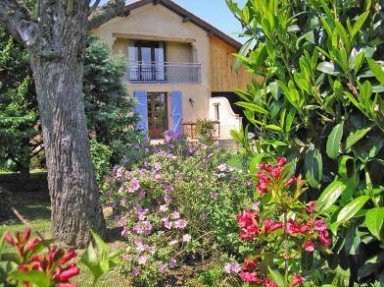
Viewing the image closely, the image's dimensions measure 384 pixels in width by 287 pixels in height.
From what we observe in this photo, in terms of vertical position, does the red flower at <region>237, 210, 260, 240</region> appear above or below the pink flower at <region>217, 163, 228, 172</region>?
above

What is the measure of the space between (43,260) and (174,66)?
27.6m

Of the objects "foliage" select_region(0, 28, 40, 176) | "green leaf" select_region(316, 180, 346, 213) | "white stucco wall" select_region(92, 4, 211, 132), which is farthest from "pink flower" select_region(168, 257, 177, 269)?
"white stucco wall" select_region(92, 4, 211, 132)

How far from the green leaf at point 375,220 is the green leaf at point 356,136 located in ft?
0.87

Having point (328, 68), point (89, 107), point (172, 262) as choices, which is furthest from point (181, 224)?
point (89, 107)

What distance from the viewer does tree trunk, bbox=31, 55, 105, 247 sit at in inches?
219

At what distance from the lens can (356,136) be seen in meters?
2.01

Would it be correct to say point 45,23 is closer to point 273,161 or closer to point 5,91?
point 273,161

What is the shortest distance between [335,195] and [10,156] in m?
9.35

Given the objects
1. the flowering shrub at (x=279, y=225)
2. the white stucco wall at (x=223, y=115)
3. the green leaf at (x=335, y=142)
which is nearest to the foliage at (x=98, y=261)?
the flowering shrub at (x=279, y=225)

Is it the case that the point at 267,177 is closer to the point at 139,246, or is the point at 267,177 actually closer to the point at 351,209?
the point at 351,209

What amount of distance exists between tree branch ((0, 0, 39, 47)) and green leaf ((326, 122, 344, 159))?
4.15 metres

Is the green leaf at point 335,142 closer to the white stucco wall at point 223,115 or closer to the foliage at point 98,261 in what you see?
the foliage at point 98,261

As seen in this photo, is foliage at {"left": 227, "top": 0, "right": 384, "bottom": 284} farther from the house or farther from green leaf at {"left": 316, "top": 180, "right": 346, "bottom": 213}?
the house

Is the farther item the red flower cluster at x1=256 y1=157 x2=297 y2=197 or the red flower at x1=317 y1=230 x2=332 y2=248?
the red flower at x1=317 y1=230 x2=332 y2=248
